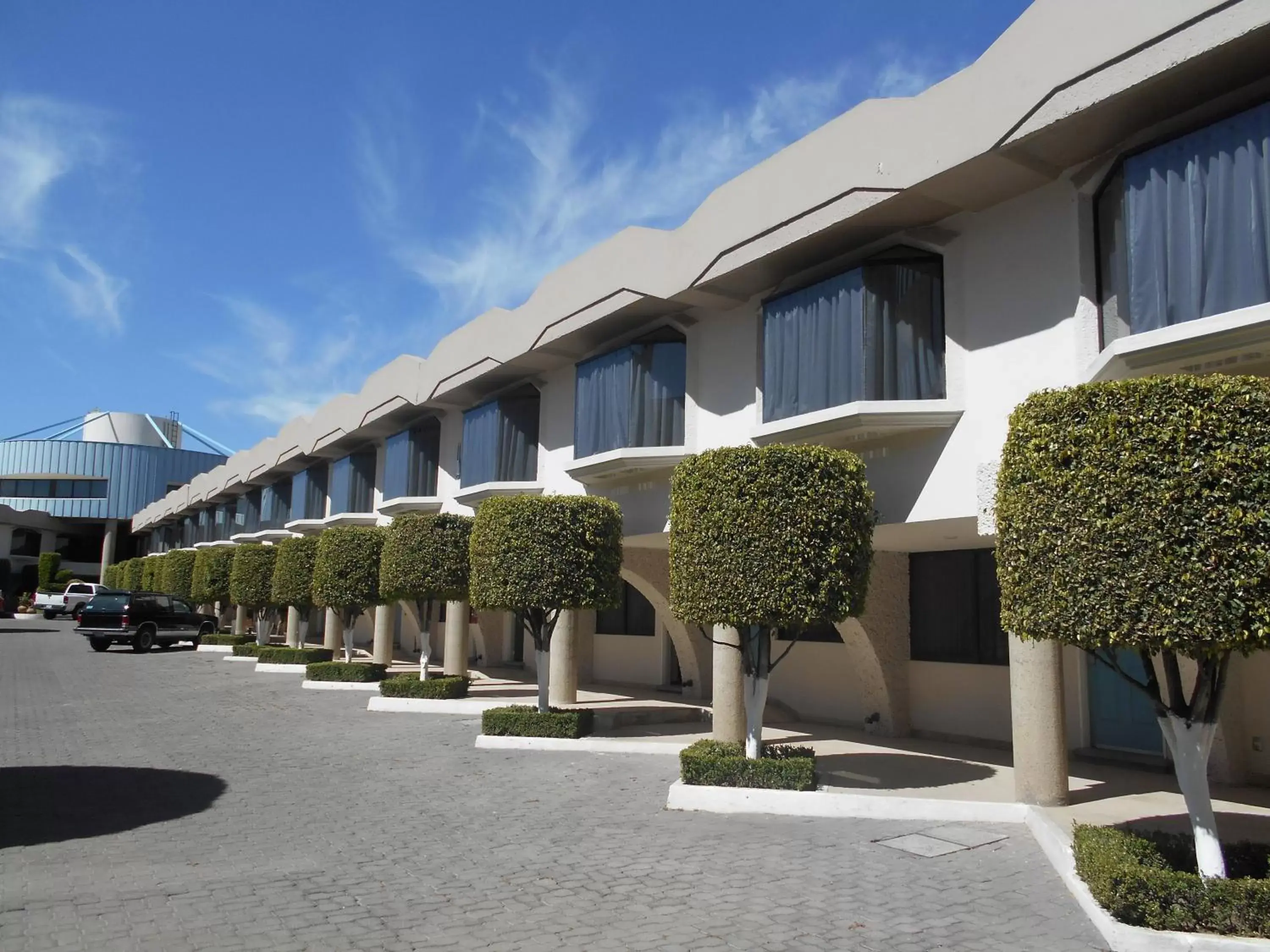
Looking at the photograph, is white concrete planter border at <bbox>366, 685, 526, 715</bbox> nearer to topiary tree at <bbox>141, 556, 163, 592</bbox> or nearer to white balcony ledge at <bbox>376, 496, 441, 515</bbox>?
white balcony ledge at <bbox>376, 496, 441, 515</bbox>

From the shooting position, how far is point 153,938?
6.00m

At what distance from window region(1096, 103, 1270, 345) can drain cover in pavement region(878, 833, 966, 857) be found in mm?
5086

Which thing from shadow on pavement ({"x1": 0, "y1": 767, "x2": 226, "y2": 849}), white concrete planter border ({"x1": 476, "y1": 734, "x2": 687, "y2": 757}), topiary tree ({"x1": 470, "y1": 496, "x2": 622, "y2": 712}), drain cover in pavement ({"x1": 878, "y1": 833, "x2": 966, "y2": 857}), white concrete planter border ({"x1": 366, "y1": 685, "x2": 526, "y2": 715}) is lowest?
drain cover in pavement ({"x1": 878, "y1": 833, "x2": 966, "y2": 857})

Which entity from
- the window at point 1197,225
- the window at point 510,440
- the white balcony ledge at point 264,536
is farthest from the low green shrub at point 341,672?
the window at point 1197,225

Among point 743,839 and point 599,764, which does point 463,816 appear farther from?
point 599,764

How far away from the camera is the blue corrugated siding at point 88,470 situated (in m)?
67.9

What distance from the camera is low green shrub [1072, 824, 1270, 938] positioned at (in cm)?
592

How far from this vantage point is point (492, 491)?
19.9 m

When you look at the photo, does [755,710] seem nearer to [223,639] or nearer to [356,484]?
[356,484]

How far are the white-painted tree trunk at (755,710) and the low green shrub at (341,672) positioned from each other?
44.2 ft

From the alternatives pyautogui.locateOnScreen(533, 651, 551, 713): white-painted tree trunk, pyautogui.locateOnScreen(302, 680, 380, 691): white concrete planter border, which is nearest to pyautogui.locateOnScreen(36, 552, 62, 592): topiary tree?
pyautogui.locateOnScreen(302, 680, 380, 691): white concrete planter border

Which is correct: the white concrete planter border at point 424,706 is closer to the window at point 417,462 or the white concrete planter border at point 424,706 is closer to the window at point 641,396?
the window at point 641,396

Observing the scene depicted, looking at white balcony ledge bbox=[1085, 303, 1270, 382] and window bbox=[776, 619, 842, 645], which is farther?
window bbox=[776, 619, 842, 645]

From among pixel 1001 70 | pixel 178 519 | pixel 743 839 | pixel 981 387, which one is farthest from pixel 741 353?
pixel 178 519
